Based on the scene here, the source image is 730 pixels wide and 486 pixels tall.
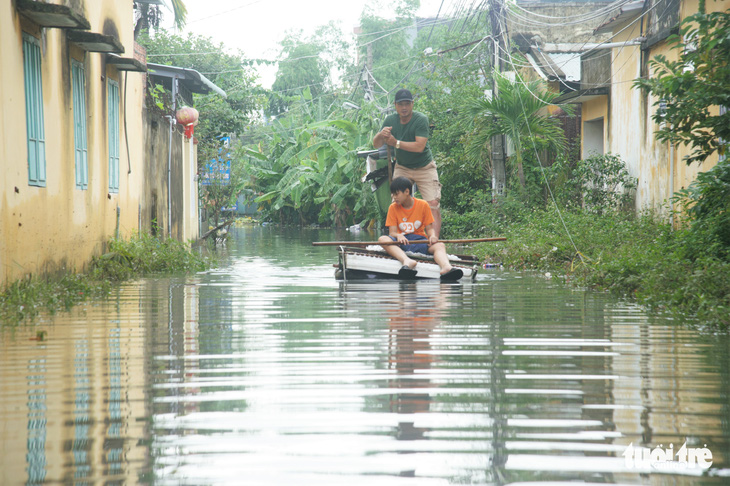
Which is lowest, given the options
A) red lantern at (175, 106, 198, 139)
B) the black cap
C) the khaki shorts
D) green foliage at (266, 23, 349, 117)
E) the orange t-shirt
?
the orange t-shirt

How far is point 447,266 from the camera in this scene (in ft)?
36.8

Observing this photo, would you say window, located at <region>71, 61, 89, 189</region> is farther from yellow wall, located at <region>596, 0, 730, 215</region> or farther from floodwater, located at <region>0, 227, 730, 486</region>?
yellow wall, located at <region>596, 0, 730, 215</region>

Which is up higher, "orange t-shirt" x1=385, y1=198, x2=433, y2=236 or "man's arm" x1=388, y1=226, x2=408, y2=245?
"orange t-shirt" x1=385, y1=198, x2=433, y2=236

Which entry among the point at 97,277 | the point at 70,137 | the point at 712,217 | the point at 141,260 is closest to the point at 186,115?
the point at 141,260

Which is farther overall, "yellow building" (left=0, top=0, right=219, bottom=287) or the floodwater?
"yellow building" (left=0, top=0, right=219, bottom=287)

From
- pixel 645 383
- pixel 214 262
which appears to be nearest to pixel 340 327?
pixel 645 383

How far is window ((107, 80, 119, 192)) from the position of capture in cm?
1308

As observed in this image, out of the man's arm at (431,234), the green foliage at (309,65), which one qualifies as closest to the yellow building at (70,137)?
the man's arm at (431,234)

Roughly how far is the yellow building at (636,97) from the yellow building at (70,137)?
8176 millimetres

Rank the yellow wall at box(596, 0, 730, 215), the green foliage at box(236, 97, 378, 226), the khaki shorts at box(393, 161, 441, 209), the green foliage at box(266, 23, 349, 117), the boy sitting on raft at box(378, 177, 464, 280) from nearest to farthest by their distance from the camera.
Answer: the boy sitting on raft at box(378, 177, 464, 280) → the khaki shorts at box(393, 161, 441, 209) → the yellow wall at box(596, 0, 730, 215) → the green foliage at box(236, 97, 378, 226) → the green foliage at box(266, 23, 349, 117)

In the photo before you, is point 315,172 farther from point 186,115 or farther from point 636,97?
point 636,97

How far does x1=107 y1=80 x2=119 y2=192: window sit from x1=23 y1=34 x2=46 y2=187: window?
3.30 m

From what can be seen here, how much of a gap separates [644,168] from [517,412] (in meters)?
13.4

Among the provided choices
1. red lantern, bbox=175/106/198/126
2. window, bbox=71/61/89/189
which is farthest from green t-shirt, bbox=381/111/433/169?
red lantern, bbox=175/106/198/126
